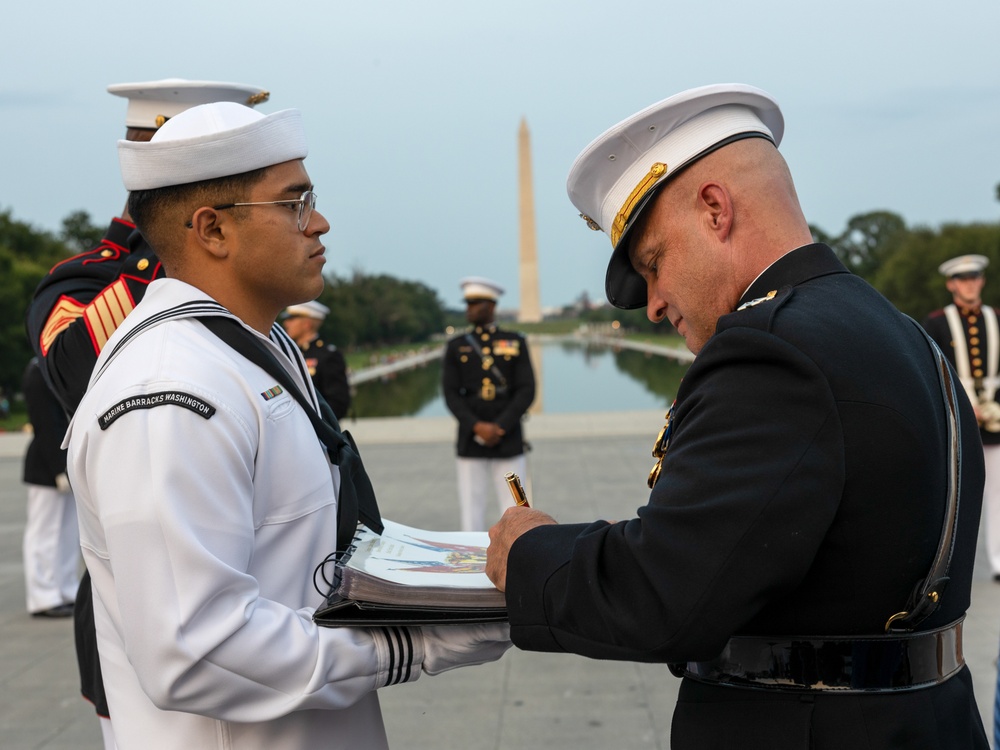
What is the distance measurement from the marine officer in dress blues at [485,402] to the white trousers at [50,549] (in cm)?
288

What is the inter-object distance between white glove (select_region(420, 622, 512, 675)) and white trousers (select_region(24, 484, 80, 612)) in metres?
5.69

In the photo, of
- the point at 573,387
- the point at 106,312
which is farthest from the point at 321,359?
the point at 573,387

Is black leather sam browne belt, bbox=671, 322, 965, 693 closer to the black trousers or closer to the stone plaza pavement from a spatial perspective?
the black trousers

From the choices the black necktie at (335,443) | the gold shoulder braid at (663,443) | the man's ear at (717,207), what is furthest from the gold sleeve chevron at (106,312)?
the man's ear at (717,207)

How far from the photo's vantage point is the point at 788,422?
1534 millimetres

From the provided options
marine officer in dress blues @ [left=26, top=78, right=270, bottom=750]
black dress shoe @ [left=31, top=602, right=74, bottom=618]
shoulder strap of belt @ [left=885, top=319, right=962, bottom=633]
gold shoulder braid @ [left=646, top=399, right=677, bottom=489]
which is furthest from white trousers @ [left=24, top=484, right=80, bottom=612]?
shoulder strap of belt @ [left=885, top=319, right=962, bottom=633]

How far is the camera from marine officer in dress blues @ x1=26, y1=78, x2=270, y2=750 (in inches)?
104

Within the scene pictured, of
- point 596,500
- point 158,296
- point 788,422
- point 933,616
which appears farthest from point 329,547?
point 596,500

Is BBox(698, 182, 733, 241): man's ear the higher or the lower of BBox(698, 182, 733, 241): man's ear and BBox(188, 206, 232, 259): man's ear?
the higher

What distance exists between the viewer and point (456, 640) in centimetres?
193

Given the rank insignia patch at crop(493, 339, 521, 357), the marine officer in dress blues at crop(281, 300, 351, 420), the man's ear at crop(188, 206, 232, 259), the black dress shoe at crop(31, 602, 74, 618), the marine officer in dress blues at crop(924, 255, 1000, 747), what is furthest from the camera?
the marine officer in dress blues at crop(281, 300, 351, 420)

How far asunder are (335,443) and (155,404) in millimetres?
436

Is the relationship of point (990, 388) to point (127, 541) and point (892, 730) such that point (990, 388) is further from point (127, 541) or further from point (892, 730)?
point (127, 541)

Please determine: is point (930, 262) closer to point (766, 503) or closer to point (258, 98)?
point (258, 98)
